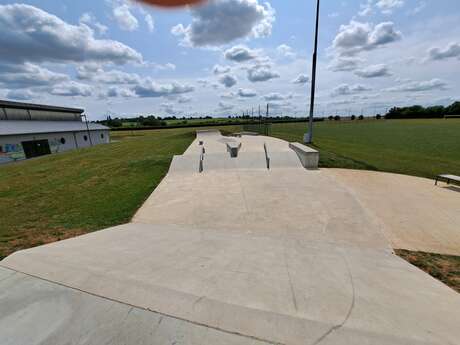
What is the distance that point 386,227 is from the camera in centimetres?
493

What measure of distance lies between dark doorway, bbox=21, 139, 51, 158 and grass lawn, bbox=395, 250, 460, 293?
1319 inches

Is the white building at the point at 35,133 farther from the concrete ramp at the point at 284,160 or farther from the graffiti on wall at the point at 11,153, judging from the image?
the concrete ramp at the point at 284,160

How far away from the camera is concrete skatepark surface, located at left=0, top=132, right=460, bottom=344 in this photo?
1.78m

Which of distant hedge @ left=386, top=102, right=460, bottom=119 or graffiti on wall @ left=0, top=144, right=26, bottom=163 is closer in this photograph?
graffiti on wall @ left=0, top=144, right=26, bottom=163

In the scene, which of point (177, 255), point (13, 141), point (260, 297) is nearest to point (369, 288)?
point (260, 297)

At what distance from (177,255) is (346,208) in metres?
4.72

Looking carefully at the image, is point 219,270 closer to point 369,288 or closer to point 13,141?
point 369,288

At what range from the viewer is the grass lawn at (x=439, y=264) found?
129 inches

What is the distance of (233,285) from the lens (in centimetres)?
250

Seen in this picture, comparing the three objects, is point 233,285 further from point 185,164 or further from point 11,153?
point 11,153

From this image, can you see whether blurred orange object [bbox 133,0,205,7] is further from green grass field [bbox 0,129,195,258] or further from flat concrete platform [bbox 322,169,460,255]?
flat concrete platform [bbox 322,169,460,255]

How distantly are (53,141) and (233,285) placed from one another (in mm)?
35275

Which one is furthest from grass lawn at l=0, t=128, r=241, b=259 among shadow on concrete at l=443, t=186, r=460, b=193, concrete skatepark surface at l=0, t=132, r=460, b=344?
shadow on concrete at l=443, t=186, r=460, b=193

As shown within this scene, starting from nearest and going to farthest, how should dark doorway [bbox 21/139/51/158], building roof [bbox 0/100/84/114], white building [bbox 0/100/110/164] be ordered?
white building [bbox 0/100/110/164], dark doorway [bbox 21/139/51/158], building roof [bbox 0/100/84/114]
